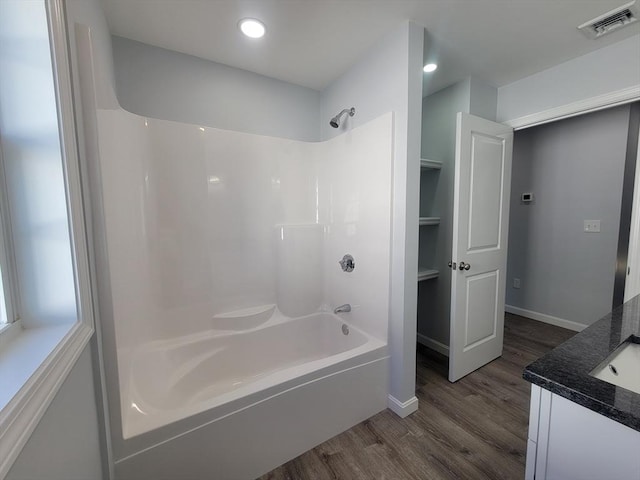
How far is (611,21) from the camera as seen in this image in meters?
1.53

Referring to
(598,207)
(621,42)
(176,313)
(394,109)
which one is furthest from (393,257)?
(598,207)

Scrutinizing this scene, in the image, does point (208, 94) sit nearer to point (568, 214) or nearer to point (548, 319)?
point (568, 214)

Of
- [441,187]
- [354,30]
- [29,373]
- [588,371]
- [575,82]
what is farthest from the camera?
[441,187]

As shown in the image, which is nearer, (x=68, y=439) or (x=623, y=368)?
(x=68, y=439)

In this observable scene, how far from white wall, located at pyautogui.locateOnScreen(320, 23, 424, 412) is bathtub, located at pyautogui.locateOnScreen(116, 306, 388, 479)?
153 millimetres

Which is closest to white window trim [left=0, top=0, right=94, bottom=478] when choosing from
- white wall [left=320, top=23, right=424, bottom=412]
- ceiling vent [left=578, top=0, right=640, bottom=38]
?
white wall [left=320, top=23, right=424, bottom=412]

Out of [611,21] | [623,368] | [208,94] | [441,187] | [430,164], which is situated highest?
[611,21]

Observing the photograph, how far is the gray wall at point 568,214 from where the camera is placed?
2584mm

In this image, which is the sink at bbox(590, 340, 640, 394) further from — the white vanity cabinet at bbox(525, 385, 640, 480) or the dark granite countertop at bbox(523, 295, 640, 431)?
the white vanity cabinet at bbox(525, 385, 640, 480)

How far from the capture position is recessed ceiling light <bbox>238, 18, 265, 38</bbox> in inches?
60.2

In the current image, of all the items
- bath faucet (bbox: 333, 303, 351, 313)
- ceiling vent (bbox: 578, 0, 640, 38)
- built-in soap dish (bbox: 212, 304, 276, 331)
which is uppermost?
ceiling vent (bbox: 578, 0, 640, 38)

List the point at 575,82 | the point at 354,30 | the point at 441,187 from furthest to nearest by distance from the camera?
the point at 441,187 → the point at 575,82 → the point at 354,30

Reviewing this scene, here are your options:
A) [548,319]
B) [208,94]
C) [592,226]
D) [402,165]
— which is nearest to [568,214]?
[592,226]

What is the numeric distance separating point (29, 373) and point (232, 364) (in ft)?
4.89
